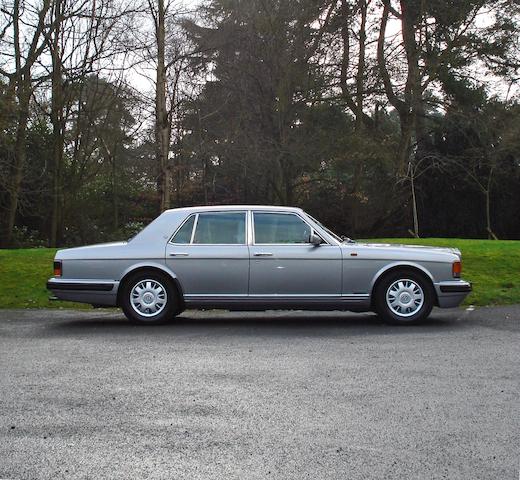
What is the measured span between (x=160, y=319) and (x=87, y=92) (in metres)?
21.1

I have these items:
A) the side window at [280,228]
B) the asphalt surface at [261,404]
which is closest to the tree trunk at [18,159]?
the side window at [280,228]

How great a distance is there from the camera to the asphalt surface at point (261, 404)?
377cm

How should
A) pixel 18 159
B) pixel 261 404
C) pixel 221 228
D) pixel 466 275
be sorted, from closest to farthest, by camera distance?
1. pixel 261 404
2. pixel 221 228
3. pixel 466 275
4. pixel 18 159

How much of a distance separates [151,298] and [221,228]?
1311 millimetres

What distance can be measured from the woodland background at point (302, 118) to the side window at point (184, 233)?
16.1 m

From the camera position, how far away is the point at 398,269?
9039 millimetres

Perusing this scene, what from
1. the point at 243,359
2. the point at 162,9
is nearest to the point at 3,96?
the point at 162,9

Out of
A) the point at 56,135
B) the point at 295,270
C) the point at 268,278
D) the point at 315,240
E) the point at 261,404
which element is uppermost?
the point at 56,135

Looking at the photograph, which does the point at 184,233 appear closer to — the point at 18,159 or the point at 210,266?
the point at 210,266

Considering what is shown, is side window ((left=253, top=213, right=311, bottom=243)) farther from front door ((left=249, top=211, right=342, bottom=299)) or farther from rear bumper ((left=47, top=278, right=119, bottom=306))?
rear bumper ((left=47, top=278, right=119, bottom=306))

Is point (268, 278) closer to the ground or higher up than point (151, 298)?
higher up

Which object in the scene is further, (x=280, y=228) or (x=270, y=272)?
(x=280, y=228)

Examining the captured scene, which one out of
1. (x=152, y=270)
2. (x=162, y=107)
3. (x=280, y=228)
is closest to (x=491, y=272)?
(x=280, y=228)

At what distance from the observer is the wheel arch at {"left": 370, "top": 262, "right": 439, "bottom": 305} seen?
898 centimetres
